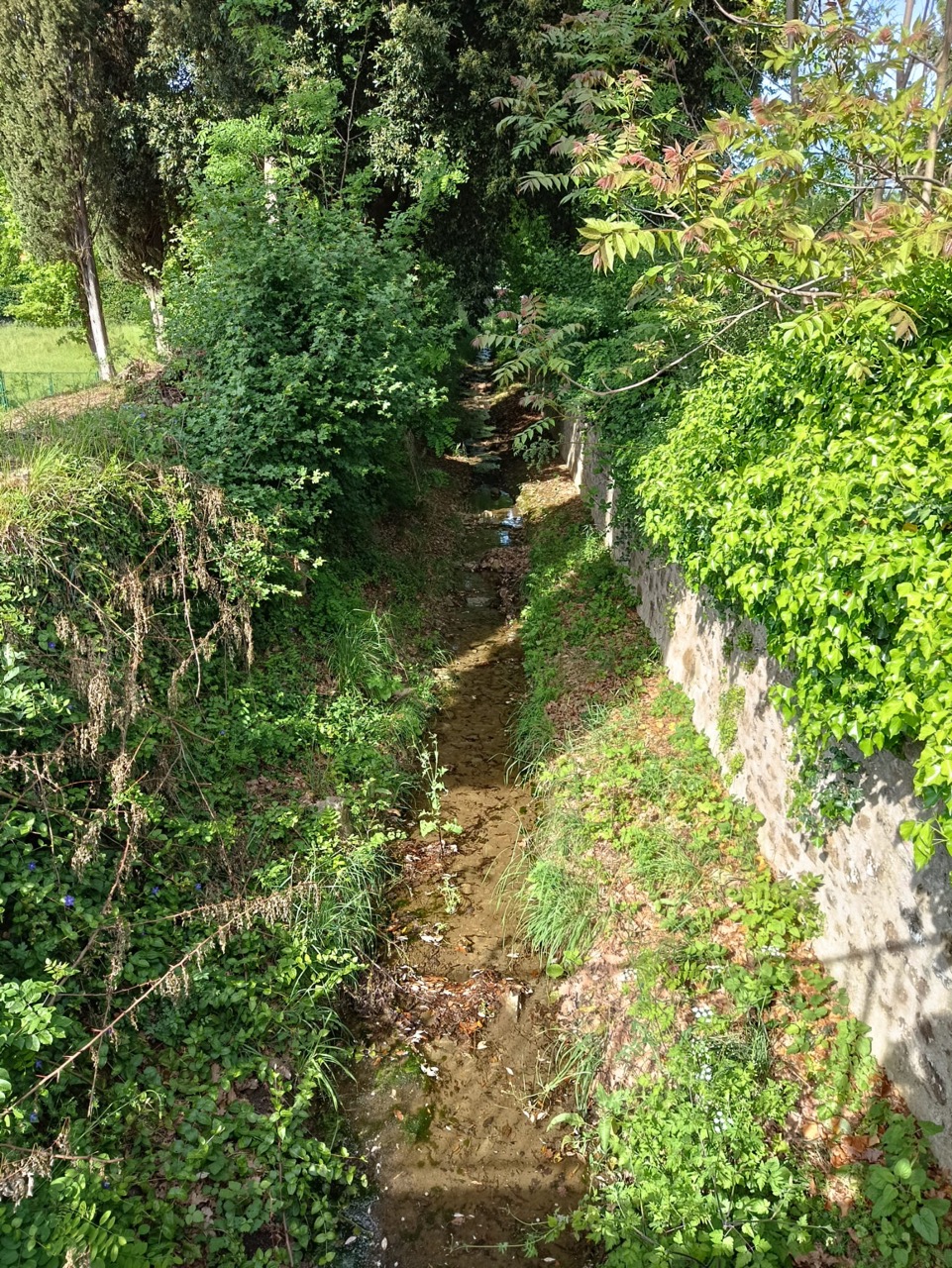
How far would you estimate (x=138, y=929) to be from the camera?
4961 mm

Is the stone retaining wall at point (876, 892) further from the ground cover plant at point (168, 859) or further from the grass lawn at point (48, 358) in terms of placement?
the grass lawn at point (48, 358)

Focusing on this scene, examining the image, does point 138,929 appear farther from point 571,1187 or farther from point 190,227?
point 190,227

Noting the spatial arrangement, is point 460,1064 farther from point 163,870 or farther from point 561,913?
point 163,870

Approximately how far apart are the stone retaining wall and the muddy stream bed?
2.12 meters

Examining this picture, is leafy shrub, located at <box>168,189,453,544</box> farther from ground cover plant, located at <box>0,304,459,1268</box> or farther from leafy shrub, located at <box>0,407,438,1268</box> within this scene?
leafy shrub, located at <box>0,407,438,1268</box>

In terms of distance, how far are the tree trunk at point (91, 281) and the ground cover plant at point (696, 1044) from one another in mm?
14991

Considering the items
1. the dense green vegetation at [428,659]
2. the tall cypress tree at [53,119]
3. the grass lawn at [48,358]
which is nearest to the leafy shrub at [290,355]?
the dense green vegetation at [428,659]

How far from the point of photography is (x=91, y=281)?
55.9ft

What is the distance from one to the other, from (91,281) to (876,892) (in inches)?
784

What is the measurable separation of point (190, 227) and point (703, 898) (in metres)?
11.6

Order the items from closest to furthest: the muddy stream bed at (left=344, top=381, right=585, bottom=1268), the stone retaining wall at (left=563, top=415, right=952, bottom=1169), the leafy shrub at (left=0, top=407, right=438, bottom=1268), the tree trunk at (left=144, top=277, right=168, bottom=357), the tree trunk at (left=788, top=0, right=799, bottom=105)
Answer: the stone retaining wall at (left=563, top=415, right=952, bottom=1169) < the leafy shrub at (left=0, top=407, right=438, bottom=1268) < the muddy stream bed at (left=344, top=381, right=585, bottom=1268) < the tree trunk at (left=788, top=0, right=799, bottom=105) < the tree trunk at (left=144, top=277, right=168, bottom=357)

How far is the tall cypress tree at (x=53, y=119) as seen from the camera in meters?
14.2

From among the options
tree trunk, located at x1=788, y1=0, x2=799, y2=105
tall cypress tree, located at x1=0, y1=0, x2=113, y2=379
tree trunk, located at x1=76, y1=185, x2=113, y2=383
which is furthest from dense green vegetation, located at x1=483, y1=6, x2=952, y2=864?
tree trunk, located at x1=76, y1=185, x2=113, y2=383

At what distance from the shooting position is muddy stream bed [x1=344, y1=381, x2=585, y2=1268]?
4312 mm
